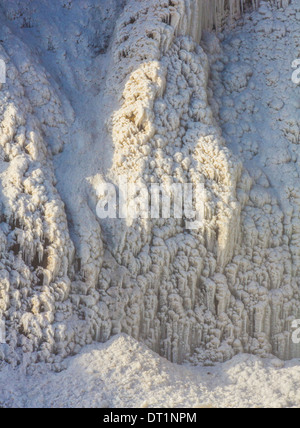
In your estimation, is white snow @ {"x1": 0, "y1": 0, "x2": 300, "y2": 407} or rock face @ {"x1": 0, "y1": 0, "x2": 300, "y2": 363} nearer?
white snow @ {"x1": 0, "y1": 0, "x2": 300, "y2": 407}

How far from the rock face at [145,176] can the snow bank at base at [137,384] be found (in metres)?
0.18

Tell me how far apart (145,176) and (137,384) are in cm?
173

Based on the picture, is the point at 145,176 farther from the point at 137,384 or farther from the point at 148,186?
the point at 137,384

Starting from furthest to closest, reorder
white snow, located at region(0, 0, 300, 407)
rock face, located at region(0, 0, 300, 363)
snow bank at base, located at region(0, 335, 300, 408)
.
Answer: rock face, located at region(0, 0, 300, 363) → white snow, located at region(0, 0, 300, 407) → snow bank at base, located at region(0, 335, 300, 408)

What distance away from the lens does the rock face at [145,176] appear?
202 inches

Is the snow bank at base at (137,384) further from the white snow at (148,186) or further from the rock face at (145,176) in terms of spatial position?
the rock face at (145,176)

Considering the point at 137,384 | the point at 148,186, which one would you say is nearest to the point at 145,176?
the point at 148,186

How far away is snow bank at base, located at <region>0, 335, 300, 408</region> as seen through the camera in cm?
465

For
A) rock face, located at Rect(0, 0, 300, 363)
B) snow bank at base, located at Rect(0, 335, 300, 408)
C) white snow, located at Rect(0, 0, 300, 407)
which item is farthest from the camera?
rock face, located at Rect(0, 0, 300, 363)

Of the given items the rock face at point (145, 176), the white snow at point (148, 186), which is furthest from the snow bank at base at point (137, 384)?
the rock face at point (145, 176)

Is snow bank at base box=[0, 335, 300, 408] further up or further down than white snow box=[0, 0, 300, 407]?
further down

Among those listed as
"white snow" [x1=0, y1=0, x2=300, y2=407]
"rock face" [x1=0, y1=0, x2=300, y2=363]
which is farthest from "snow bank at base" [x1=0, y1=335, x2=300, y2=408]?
"rock face" [x1=0, y1=0, x2=300, y2=363]

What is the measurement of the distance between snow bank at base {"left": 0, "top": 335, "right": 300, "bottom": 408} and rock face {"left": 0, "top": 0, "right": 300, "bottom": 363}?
0.18 m

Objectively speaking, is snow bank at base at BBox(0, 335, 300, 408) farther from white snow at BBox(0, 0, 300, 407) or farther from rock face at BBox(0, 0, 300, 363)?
rock face at BBox(0, 0, 300, 363)
